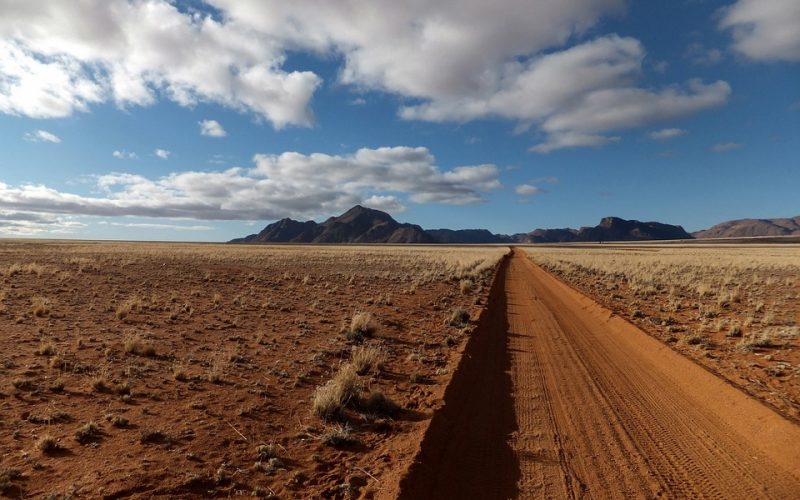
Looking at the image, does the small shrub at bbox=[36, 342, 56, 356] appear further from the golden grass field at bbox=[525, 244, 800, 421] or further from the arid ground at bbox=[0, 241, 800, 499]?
the golden grass field at bbox=[525, 244, 800, 421]

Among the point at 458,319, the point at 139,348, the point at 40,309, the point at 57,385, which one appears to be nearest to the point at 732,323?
the point at 458,319

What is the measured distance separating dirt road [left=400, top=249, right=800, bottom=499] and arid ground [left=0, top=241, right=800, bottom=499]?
0.03 metres

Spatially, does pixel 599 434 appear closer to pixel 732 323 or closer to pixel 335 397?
pixel 335 397

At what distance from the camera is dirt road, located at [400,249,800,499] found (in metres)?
4.70

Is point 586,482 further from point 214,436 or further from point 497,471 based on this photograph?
point 214,436

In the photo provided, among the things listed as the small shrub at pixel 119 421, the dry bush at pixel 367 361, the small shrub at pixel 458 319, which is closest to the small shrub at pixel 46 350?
the small shrub at pixel 119 421

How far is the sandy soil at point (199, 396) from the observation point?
16.1ft

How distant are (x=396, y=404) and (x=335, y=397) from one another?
1.07 m

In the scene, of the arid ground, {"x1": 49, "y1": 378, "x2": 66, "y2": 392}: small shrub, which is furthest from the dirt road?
{"x1": 49, "y1": 378, "x2": 66, "y2": 392}: small shrub

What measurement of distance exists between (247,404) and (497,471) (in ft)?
14.1

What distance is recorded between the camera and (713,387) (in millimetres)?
7688

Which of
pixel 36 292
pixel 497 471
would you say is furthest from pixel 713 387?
pixel 36 292

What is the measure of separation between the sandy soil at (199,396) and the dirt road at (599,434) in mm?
586

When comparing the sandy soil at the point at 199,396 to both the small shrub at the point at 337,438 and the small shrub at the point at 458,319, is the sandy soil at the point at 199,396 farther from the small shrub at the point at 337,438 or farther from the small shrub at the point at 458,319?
the small shrub at the point at 458,319
